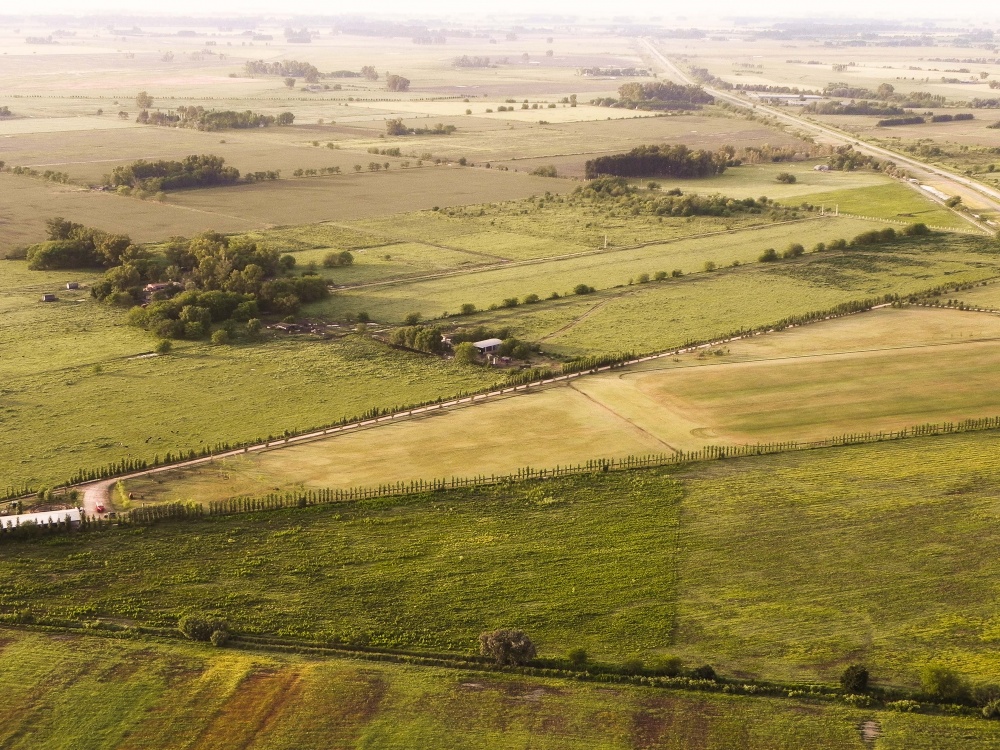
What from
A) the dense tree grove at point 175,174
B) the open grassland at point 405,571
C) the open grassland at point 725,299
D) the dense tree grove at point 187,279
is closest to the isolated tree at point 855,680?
the open grassland at point 405,571

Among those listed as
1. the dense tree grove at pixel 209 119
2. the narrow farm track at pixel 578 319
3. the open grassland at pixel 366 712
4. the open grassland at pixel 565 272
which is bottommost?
the open grassland at pixel 366 712

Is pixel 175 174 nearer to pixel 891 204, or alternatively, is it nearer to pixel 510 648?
pixel 891 204

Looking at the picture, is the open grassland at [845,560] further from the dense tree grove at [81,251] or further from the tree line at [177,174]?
the tree line at [177,174]

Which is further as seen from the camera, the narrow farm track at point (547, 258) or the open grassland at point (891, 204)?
the open grassland at point (891, 204)

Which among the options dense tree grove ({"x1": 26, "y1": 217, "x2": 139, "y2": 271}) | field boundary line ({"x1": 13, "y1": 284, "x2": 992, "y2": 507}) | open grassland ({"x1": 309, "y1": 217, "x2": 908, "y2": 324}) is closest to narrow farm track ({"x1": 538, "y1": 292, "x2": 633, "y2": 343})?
open grassland ({"x1": 309, "y1": 217, "x2": 908, "y2": 324})

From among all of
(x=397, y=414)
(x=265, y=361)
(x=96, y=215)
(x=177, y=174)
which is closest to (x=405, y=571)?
(x=397, y=414)

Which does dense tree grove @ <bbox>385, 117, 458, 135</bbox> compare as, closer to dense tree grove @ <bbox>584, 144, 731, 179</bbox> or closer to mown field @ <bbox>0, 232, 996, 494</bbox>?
dense tree grove @ <bbox>584, 144, 731, 179</bbox>
